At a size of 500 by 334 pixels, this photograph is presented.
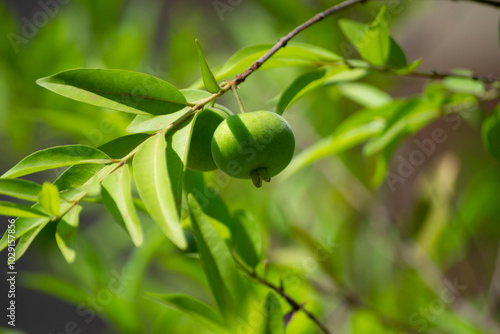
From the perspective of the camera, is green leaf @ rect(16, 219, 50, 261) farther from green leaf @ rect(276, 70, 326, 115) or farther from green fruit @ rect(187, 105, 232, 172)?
green leaf @ rect(276, 70, 326, 115)

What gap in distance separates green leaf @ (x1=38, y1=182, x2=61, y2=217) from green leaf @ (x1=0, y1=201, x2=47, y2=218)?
3 centimetres

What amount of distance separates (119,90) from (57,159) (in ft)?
0.32

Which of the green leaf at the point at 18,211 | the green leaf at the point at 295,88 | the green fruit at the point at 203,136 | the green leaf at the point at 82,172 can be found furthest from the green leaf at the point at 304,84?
the green leaf at the point at 18,211

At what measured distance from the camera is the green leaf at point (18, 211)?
0.51 meters

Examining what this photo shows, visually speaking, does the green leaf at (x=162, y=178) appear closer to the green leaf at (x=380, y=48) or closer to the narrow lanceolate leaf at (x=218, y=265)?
the narrow lanceolate leaf at (x=218, y=265)

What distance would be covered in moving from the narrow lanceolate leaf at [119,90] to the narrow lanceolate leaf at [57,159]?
5 cm

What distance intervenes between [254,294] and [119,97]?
0.30m

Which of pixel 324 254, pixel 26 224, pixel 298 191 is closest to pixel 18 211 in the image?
pixel 26 224

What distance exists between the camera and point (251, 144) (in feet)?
1.81

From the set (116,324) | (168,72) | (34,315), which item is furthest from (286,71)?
(34,315)

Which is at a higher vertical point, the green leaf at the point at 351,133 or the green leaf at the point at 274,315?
the green leaf at the point at 351,133

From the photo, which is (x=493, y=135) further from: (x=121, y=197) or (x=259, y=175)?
(x=121, y=197)

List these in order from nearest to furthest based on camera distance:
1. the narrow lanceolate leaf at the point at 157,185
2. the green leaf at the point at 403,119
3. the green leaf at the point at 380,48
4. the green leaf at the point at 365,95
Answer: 1. the narrow lanceolate leaf at the point at 157,185
2. the green leaf at the point at 380,48
3. the green leaf at the point at 403,119
4. the green leaf at the point at 365,95

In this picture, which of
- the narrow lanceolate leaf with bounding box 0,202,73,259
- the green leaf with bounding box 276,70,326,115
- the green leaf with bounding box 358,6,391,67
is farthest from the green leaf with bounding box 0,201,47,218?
the green leaf with bounding box 358,6,391,67
